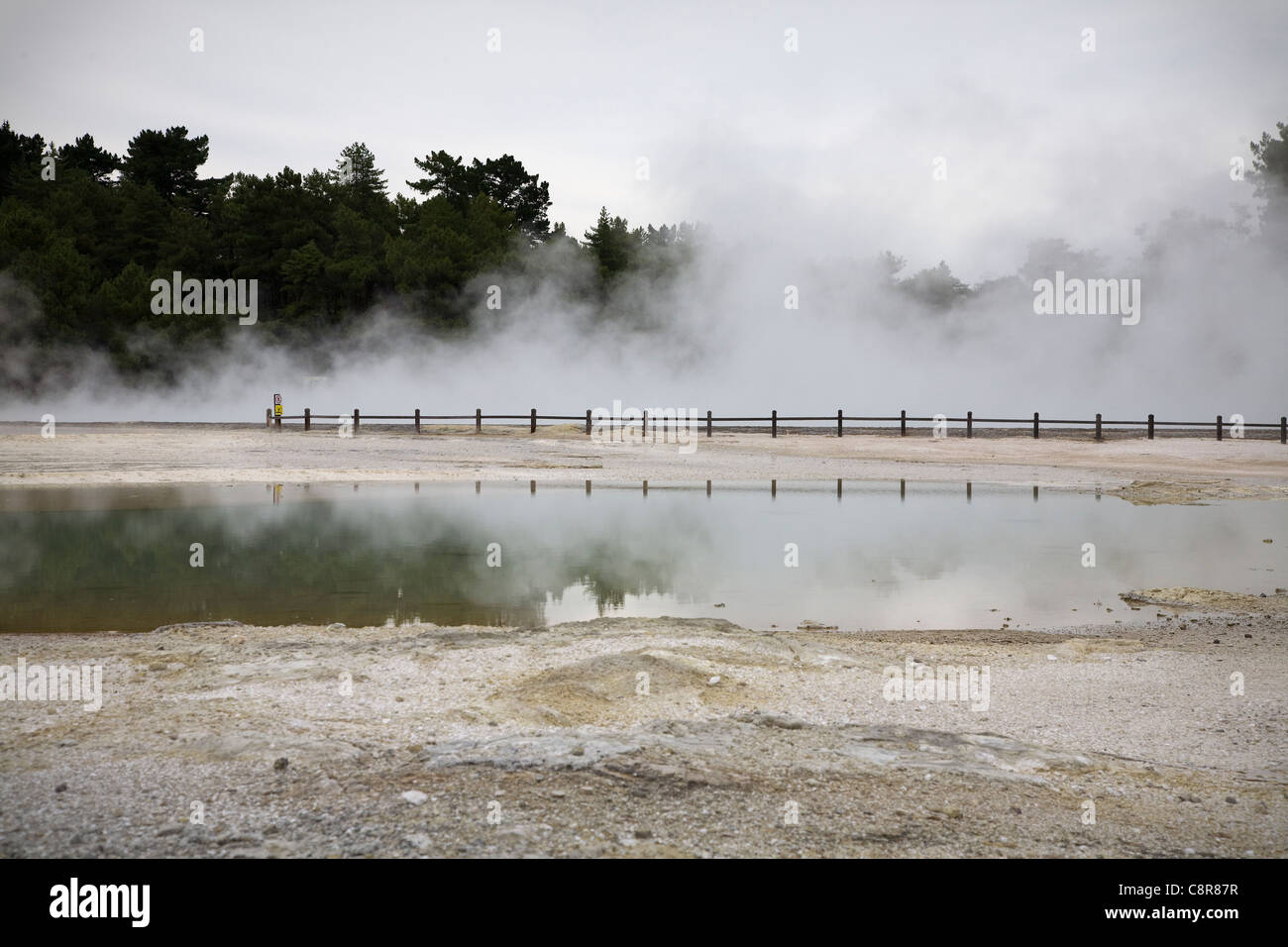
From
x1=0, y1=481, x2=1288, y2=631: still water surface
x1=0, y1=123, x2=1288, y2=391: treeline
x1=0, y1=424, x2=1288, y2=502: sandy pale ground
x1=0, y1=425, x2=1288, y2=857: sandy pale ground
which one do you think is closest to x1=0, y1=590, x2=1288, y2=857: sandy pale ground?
x1=0, y1=425, x2=1288, y2=857: sandy pale ground

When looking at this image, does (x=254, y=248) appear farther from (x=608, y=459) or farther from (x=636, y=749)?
(x=636, y=749)

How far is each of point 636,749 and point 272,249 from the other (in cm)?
6031

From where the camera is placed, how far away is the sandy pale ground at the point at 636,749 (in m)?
4.24

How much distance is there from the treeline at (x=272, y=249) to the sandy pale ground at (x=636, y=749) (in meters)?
47.3

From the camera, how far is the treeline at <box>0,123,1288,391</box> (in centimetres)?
4959

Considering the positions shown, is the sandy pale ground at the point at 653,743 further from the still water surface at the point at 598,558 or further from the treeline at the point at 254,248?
the treeline at the point at 254,248

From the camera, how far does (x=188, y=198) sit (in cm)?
6506

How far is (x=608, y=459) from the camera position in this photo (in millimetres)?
29359

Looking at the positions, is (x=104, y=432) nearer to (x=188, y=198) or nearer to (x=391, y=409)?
(x=391, y=409)

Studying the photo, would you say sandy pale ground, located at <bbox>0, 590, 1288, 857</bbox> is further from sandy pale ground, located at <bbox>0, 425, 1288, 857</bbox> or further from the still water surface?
the still water surface

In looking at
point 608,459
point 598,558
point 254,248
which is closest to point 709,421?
point 608,459

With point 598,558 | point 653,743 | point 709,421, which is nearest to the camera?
point 653,743

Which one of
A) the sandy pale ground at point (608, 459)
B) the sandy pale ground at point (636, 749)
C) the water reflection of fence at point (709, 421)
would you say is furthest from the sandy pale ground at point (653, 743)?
the water reflection of fence at point (709, 421)
